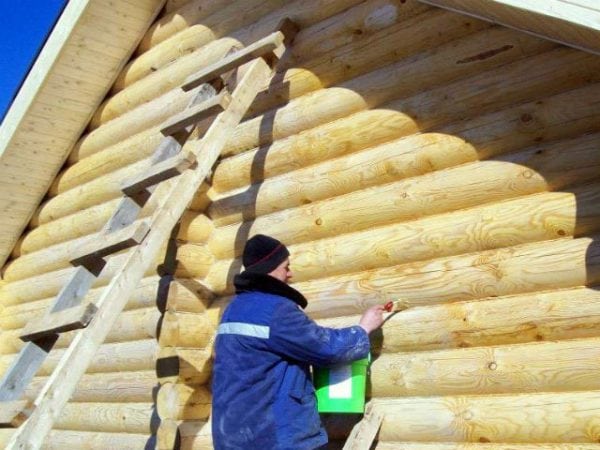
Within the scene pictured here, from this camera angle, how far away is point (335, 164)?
5.19 metres

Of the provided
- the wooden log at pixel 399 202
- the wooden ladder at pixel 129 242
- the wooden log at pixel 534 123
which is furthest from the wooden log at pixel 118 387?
the wooden log at pixel 534 123

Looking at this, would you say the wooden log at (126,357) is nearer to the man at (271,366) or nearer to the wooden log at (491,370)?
the man at (271,366)

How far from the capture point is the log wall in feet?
12.8

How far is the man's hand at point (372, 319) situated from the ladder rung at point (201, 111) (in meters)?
1.78

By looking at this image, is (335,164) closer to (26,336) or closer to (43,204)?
(26,336)

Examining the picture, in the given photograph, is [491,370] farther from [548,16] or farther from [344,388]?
[548,16]

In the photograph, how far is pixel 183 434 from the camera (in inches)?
214

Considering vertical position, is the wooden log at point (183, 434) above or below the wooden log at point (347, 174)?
below

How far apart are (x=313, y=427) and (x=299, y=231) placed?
159cm

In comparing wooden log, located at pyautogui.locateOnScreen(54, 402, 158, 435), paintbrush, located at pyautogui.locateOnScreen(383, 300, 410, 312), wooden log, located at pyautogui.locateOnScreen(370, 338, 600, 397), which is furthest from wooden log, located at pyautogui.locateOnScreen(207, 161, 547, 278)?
wooden log, located at pyautogui.locateOnScreen(54, 402, 158, 435)

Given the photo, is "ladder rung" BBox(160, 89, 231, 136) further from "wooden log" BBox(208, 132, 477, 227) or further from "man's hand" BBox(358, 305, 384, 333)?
"man's hand" BBox(358, 305, 384, 333)

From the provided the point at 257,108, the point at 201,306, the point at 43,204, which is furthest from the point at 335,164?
the point at 43,204

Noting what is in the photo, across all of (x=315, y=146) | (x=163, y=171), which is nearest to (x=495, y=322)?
(x=315, y=146)

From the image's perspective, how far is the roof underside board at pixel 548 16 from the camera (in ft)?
10.5
